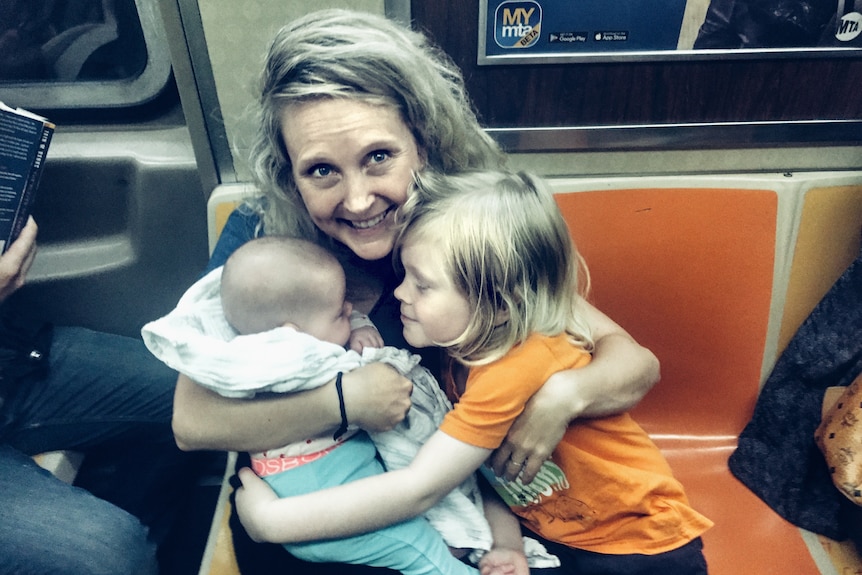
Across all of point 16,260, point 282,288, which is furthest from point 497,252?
point 16,260

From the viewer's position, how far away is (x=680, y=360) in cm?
135

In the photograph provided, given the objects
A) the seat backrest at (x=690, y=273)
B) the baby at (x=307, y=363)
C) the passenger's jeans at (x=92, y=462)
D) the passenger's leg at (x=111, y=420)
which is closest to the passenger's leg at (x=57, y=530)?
the passenger's jeans at (x=92, y=462)

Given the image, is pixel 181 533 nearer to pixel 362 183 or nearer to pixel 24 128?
pixel 24 128

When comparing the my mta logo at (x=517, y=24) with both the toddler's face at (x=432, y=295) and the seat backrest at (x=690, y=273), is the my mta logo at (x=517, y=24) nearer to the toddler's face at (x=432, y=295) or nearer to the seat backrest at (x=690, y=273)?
the seat backrest at (x=690, y=273)

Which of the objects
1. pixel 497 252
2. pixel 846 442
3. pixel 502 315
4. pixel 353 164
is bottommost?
pixel 846 442

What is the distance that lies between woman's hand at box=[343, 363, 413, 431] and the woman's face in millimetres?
206

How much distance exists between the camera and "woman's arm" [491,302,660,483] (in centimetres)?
89

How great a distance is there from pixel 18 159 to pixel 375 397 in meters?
0.88

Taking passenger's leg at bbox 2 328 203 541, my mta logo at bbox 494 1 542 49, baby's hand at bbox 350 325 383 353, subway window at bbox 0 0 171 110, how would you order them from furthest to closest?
1. subway window at bbox 0 0 171 110
2. passenger's leg at bbox 2 328 203 541
3. my mta logo at bbox 494 1 542 49
4. baby's hand at bbox 350 325 383 353

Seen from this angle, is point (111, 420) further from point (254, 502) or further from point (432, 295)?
point (432, 295)

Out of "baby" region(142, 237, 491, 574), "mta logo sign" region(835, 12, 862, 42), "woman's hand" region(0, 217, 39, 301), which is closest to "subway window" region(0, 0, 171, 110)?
"woman's hand" region(0, 217, 39, 301)

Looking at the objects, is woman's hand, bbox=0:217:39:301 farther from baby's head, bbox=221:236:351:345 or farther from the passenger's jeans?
baby's head, bbox=221:236:351:345

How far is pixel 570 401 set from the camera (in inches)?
35.3

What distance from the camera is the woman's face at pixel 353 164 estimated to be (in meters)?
0.92
